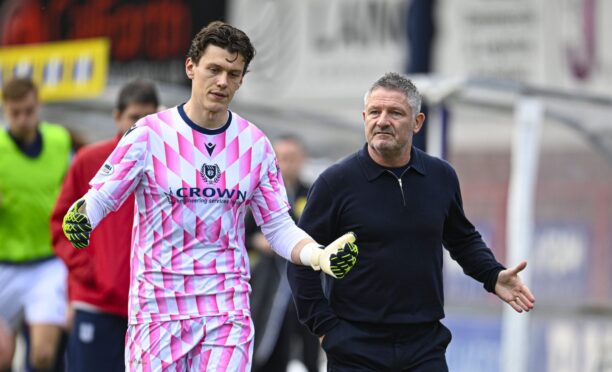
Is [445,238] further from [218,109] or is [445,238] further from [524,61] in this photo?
[524,61]

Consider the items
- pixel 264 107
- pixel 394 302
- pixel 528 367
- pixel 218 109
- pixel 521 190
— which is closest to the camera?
pixel 218 109

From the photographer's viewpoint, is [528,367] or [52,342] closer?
[52,342]

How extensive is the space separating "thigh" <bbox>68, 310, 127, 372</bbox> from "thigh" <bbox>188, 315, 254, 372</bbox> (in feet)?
6.35

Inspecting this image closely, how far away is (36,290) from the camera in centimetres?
997

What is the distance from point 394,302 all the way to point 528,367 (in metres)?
7.36

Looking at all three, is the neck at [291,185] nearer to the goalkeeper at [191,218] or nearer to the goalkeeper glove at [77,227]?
the goalkeeper at [191,218]

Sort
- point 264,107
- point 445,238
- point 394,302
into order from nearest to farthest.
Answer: point 394,302 → point 445,238 → point 264,107

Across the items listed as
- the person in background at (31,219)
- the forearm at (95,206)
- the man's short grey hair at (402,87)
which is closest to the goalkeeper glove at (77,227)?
the forearm at (95,206)

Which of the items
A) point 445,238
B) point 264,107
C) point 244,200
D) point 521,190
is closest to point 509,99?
point 521,190

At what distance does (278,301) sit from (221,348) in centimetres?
540

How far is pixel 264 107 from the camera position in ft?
50.6

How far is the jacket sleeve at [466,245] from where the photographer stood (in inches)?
269

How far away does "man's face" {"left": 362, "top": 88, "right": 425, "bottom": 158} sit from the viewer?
659cm

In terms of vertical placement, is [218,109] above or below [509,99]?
above
